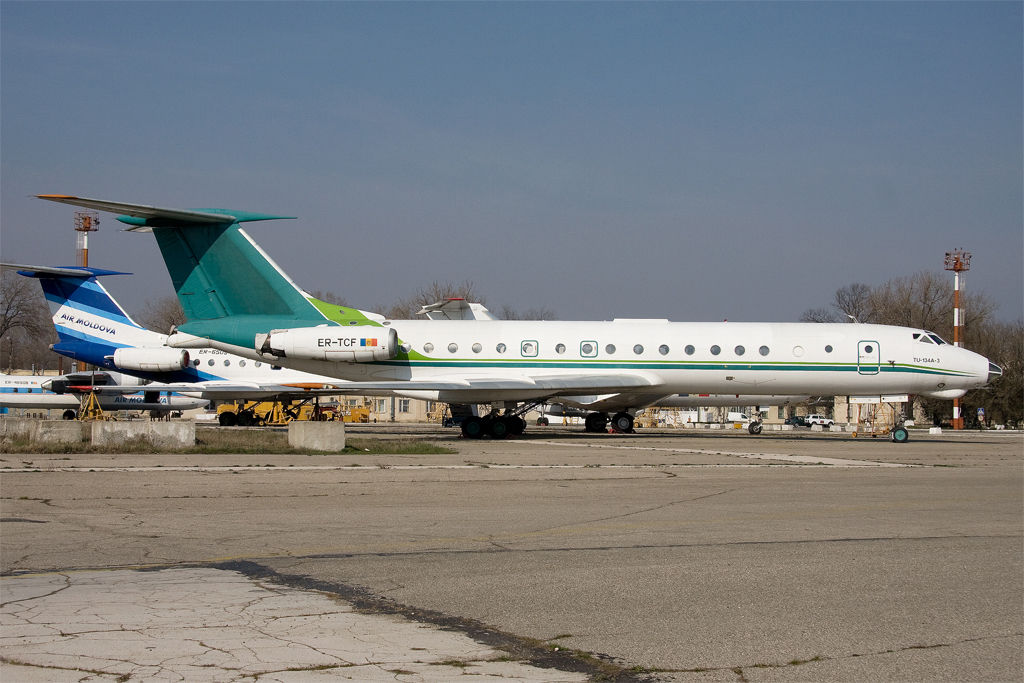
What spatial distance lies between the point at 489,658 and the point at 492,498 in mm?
7239

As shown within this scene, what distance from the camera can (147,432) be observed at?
20.0 m

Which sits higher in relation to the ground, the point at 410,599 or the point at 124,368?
the point at 124,368

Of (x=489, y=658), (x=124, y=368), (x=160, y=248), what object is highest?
(x=160, y=248)

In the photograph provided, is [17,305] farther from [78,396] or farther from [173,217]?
[173,217]

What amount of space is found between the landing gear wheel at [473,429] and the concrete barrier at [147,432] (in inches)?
393

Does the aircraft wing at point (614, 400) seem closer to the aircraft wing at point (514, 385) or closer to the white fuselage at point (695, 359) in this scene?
the aircraft wing at point (514, 385)

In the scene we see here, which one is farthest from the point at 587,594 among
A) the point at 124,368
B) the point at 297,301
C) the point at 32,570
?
the point at 124,368

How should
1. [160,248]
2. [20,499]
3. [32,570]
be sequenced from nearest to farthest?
[32,570] → [20,499] → [160,248]

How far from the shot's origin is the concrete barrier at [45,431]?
19500 millimetres

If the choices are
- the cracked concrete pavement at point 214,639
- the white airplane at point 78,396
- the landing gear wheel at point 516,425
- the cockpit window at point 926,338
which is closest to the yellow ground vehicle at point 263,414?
the white airplane at point 78,396

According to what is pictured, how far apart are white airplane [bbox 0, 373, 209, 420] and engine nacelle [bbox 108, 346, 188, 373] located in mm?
6061

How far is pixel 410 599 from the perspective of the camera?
6578mm

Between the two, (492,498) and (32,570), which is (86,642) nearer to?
(32,570)

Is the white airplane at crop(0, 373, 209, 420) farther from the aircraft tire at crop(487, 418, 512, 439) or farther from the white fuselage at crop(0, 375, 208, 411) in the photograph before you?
the aircraft tire at crop(487, 418, 512, 439)
